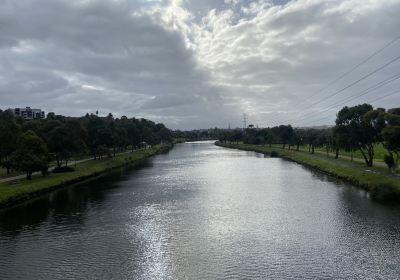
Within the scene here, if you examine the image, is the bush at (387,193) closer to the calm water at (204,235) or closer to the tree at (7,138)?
the calm water at (204,235)

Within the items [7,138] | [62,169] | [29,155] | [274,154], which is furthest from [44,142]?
[274,154]

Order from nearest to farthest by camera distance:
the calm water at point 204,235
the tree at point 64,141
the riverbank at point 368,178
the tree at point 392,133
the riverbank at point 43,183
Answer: the calm water at point 204,235 → the riverbank at point 368,178 → the riverbank at point 43,183 → the tree at point 392,133 → the tree at point 64,141

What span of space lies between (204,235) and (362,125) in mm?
45061

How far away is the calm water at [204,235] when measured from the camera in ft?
85.9

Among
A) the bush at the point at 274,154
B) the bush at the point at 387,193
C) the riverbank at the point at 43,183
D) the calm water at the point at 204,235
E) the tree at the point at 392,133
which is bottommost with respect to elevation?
the calm water at the point at 204,235

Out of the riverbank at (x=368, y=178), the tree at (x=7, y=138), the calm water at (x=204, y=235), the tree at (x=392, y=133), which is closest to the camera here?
the calm water at (x=204, y=235)

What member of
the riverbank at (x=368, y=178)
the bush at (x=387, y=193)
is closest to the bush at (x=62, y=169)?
the riverbank at (x=368, y=178)

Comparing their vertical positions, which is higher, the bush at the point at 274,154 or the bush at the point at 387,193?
the bush at the point at 274,154

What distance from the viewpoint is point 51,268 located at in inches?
1067

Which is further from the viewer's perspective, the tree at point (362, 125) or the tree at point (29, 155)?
the tree at point (362, 125)

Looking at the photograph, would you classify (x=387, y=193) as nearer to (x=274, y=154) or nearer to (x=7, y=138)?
(x=7, y=138)

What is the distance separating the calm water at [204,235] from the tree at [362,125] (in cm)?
1491

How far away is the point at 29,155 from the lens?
195 ft

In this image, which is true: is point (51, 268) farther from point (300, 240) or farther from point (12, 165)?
point (12, 165)
